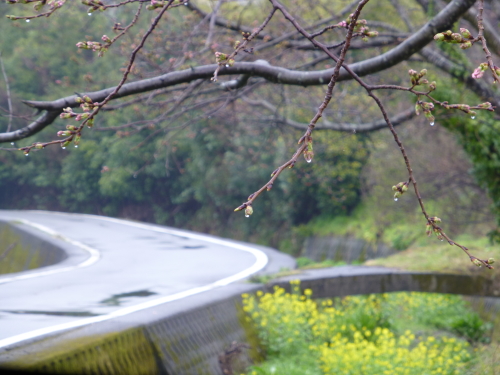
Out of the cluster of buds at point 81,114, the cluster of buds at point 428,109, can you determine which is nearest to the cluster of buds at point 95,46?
the cluster of buds at point 81,114

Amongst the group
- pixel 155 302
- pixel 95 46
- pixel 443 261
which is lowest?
pixel 155 302

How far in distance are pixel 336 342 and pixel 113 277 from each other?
3.71 meters

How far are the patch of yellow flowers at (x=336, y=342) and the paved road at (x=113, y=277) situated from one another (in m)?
0.98

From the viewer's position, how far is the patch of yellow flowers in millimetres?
5215

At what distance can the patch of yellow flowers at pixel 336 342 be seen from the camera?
5.21 meters

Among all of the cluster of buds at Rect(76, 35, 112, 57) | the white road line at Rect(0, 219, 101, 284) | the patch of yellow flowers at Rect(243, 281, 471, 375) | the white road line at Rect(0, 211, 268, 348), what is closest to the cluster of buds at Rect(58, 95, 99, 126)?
the cluster of buds at Rect(76, 35, 112, 57)

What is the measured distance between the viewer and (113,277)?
309 inches

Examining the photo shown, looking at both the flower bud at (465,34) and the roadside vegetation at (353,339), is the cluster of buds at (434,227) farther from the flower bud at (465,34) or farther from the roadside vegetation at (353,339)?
the roadside vegetation at (353,339)

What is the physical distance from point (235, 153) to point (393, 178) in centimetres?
844

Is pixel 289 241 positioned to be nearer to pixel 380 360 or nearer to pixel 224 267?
pixel 224 267

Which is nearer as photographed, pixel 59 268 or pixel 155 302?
pixel 155 302

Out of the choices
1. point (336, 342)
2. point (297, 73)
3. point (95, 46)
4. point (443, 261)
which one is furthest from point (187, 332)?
point (443, 261)

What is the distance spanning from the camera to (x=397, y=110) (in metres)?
13.9

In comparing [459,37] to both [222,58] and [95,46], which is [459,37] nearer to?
[222,58]
